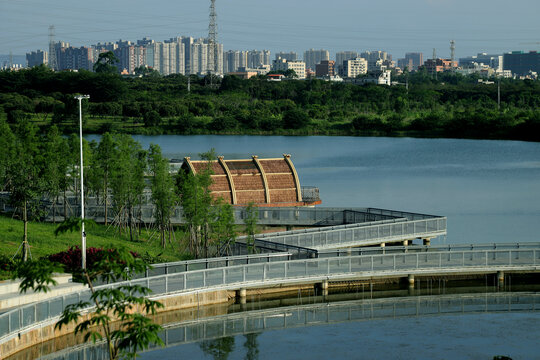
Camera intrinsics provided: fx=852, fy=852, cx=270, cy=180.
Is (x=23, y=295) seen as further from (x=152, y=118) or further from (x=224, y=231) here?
(x=152, y=118)

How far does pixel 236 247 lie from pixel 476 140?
10097 centimetres

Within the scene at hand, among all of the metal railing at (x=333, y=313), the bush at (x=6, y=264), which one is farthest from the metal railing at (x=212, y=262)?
the bush at (x=6, y=264)

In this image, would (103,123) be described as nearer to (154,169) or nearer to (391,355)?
(154,169)

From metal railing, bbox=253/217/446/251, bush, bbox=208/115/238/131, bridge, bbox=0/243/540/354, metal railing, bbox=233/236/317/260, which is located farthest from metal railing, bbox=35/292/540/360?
bush, bbox=208/115/238/131

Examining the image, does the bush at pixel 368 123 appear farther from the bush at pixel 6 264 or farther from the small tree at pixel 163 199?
the bush at pixel 6 264

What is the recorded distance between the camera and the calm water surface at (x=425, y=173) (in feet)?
214

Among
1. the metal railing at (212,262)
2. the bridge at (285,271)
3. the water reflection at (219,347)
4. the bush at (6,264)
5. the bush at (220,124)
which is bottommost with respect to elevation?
the water reflection at (219,347)

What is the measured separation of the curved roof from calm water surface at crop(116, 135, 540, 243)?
36.5 feet

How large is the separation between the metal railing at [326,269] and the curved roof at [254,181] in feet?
54.2

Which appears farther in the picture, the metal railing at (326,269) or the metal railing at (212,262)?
the metal railing at (212,262)

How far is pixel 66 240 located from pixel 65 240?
7 cm

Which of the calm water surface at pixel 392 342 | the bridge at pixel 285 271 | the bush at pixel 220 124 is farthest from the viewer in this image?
the bush at pixel 220 124

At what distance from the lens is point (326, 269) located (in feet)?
121

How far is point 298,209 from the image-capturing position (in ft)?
165
